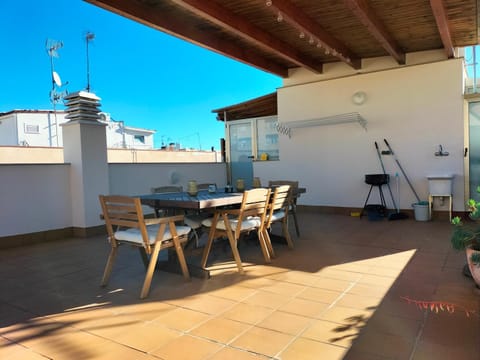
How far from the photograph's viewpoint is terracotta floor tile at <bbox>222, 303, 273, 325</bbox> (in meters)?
2.33

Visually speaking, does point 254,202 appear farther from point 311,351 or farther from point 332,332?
point 311,351

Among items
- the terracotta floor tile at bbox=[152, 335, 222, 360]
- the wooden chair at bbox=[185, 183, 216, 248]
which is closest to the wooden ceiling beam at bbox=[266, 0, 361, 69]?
the wooden chair at bbox=[185, 183, 216, 248]

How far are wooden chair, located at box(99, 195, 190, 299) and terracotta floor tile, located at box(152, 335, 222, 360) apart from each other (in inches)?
31.5

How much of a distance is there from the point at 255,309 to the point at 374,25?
4082 millimetres

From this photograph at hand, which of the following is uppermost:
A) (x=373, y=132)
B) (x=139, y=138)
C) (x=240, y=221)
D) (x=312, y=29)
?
(x=312, y=29)

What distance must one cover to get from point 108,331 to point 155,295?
1.99 ft

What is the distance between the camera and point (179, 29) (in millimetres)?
4957

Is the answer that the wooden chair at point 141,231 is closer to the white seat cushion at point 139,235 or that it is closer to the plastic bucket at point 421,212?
the white seat cushion at point 139,235

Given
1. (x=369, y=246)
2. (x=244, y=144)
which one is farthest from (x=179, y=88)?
(x=369, y=246)

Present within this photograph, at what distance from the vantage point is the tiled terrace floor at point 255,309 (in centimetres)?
196

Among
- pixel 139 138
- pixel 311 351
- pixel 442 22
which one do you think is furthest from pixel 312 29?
pixel 139 138

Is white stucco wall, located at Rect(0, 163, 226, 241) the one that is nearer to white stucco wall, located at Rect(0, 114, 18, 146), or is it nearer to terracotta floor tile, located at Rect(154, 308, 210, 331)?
terracotta floor tile, located at Rect(154, 308, 210, 331)

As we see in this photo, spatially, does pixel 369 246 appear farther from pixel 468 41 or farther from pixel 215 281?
pixel 468 41

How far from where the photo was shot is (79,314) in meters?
2.46
